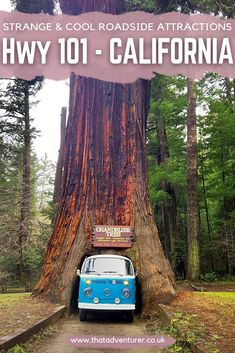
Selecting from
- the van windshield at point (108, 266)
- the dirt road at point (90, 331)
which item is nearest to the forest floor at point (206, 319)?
the dirt road at point (90, 331)

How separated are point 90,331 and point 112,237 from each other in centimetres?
399

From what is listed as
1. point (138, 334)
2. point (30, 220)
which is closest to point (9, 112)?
point (30, 220)

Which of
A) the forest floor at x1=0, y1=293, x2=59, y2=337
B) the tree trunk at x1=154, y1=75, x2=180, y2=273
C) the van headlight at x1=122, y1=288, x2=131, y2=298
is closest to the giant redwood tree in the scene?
the forest floor at x1=0, y1=293, x2=59, y2=337

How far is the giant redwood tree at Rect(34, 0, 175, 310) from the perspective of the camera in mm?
12031

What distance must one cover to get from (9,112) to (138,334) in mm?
21812

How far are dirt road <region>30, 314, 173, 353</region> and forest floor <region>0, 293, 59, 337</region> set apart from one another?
47 centimetres

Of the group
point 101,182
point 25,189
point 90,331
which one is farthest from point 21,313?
point 25,189

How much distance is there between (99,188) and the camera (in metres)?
13.3

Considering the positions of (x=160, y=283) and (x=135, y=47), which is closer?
(x=135, y=47)

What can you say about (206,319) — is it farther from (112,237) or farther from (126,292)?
(112,237)

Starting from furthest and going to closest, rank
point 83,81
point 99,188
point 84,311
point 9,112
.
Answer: point 9,112, point 83,81, point 99,188, point 84,311

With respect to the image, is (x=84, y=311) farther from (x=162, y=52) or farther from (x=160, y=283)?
(x=162, y=52)

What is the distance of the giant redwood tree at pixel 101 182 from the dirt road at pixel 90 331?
123 centimetres

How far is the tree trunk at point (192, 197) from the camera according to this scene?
19531mm
